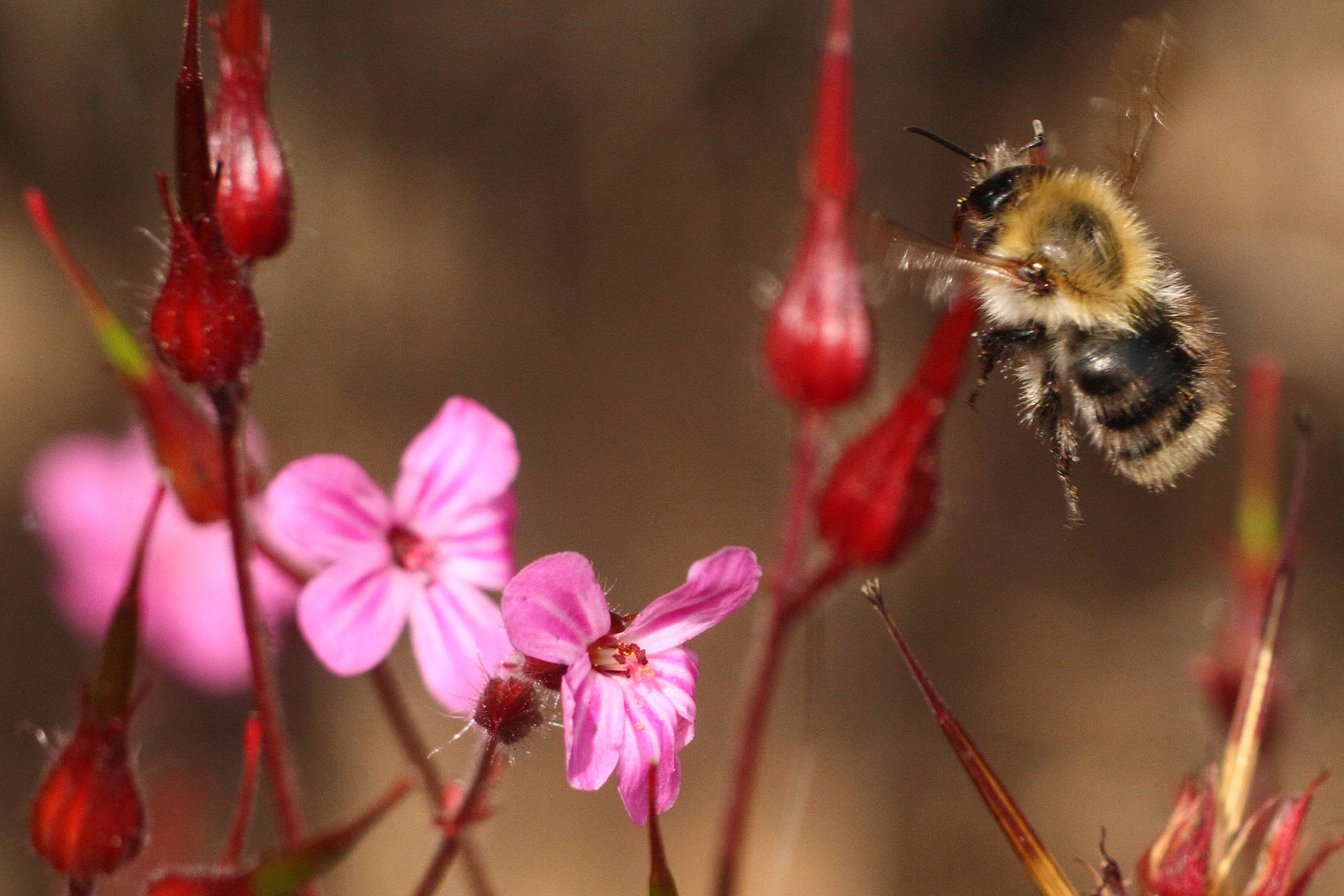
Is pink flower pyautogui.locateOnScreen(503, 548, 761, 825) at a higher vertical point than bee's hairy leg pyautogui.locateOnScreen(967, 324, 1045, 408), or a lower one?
lower

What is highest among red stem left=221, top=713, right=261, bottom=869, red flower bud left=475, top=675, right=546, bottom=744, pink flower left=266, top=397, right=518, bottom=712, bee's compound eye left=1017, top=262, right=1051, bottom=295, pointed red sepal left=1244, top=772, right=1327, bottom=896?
bee's compound eye left=1017, top=262, right=1051, bottom=295

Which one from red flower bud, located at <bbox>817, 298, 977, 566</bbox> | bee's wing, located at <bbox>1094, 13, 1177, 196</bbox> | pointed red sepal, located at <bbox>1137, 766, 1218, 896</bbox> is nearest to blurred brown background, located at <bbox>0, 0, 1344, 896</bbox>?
bee's wing, located at <bbox>1094, 13, 1177, 196</bbox>

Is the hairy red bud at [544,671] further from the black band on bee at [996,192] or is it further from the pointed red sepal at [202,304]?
the black band on bee at [996,192]

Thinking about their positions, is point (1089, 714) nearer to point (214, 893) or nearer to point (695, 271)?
point (695, 271)

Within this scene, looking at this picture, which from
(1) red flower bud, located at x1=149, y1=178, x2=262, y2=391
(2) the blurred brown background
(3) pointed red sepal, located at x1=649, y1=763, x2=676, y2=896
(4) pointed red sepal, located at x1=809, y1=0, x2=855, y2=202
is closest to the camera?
(3) pointed red sepal, located at x1=649, y1=763, x2=676, y2=896

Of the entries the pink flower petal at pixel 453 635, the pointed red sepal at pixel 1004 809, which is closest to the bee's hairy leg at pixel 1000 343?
the pointed red sepal at pixel 1004 809

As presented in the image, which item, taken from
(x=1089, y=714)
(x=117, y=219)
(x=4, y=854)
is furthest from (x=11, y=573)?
(x=1089, y=714)

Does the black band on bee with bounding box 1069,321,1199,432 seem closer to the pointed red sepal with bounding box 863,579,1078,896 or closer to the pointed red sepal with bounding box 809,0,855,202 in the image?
the pointed red sepal with bounding box 809,0,855,202
